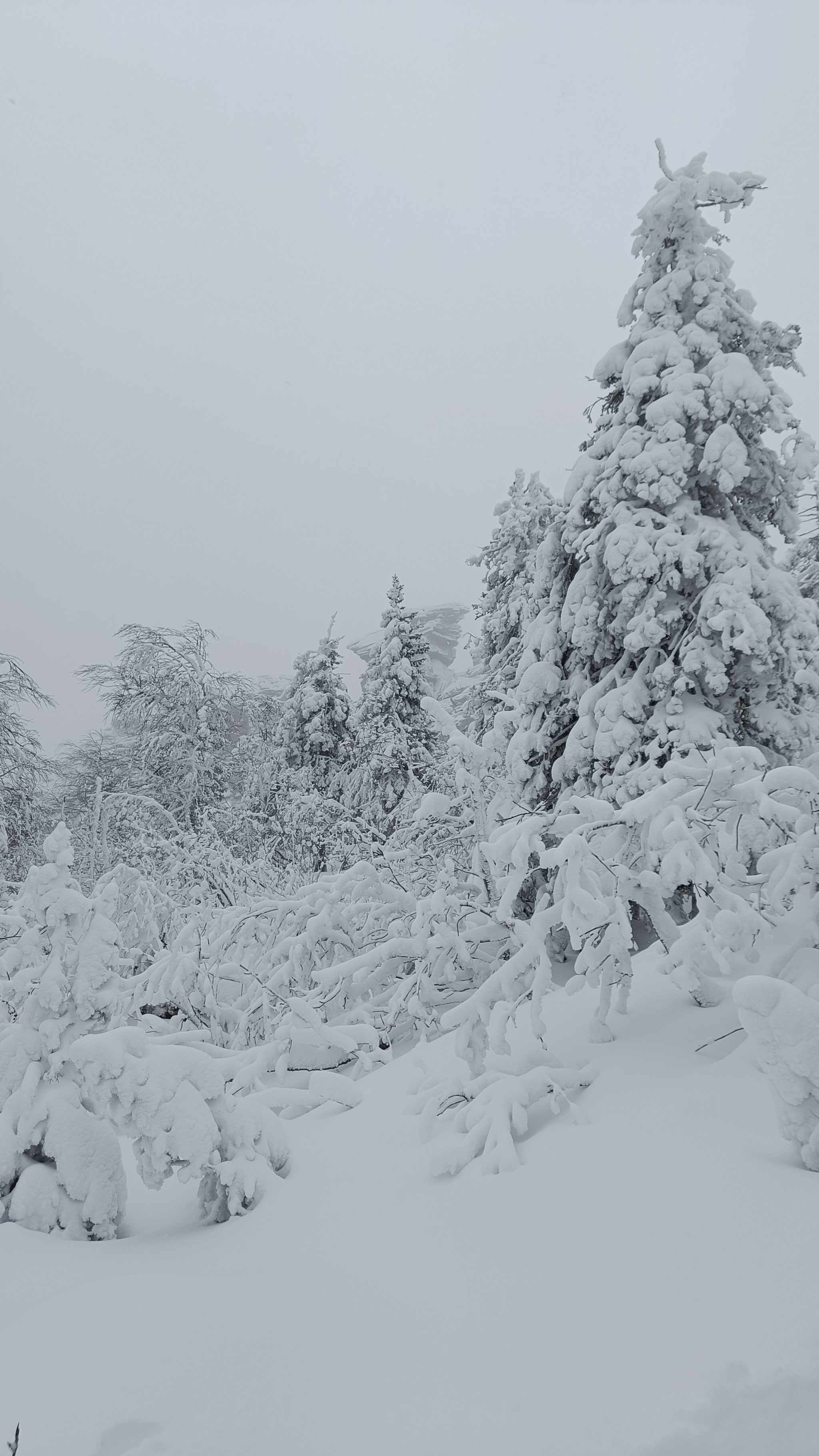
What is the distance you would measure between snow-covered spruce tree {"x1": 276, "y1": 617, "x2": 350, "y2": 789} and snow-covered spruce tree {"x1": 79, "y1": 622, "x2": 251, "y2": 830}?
8.34 ft

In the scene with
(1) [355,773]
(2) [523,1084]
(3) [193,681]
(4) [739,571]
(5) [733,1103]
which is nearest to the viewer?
(5) [733,1103]

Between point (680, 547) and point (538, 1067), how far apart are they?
6.19 m

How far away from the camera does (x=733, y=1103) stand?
358cm

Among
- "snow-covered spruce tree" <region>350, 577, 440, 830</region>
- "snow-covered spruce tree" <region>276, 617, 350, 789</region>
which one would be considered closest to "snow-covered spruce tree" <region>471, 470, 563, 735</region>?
"snow-covered spruce tree" <region>350, 577, 440, 830</region>

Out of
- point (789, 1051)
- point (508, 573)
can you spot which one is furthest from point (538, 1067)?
point (508, 573)

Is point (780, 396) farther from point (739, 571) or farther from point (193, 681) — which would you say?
point (193, 681)

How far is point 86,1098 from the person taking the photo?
3904 mm

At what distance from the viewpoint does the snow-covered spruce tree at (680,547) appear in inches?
330

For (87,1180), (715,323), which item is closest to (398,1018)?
(87,1180)

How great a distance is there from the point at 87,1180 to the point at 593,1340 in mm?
A: 2551

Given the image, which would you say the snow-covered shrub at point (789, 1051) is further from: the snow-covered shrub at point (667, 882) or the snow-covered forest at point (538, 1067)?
the snow-covered shrub at point (667, 882)

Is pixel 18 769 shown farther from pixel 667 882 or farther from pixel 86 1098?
pixel 667 882

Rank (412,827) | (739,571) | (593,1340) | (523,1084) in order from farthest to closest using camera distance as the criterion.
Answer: (412,827) → (739,571) → (523,1084) → (593,1340)

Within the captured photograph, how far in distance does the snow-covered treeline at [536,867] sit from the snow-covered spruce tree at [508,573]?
0.07 meters
